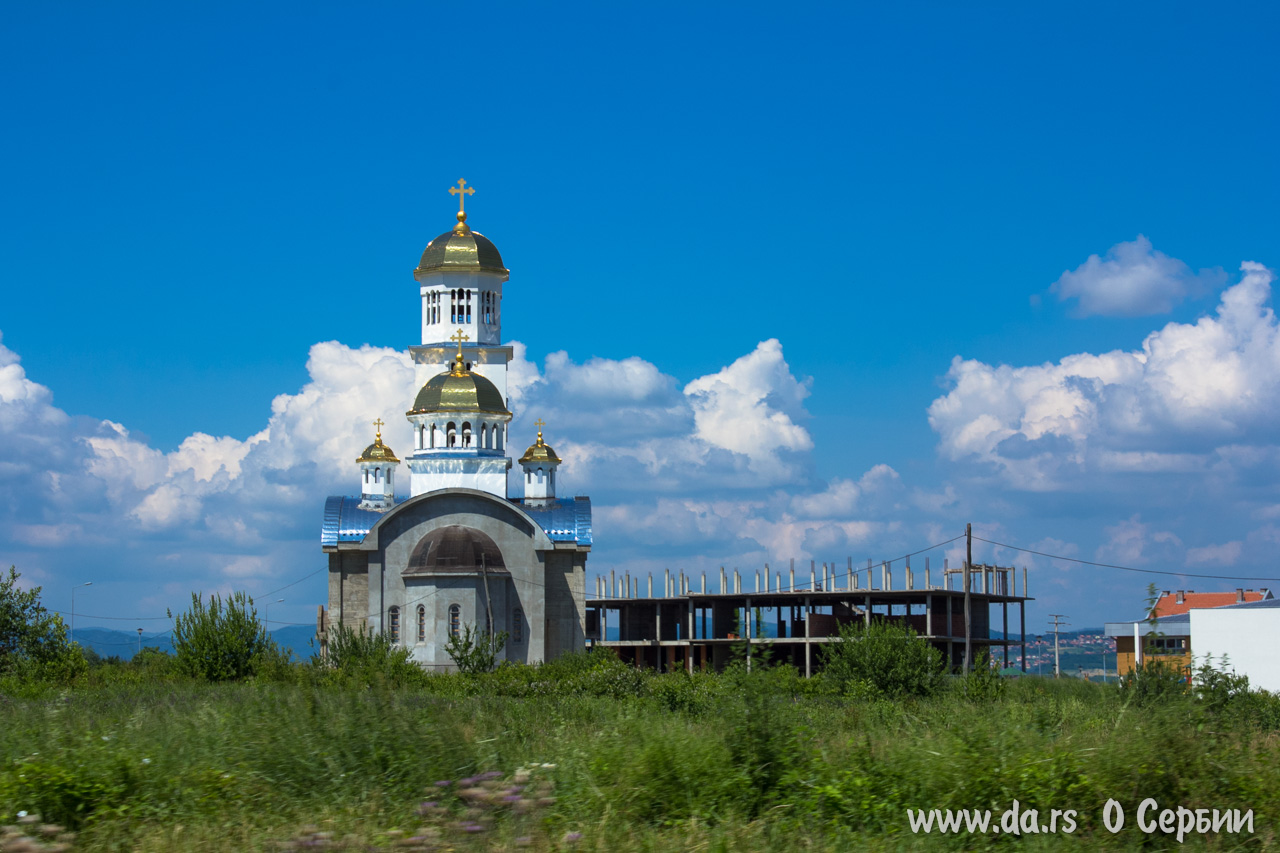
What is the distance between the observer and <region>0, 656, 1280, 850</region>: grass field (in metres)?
10.1

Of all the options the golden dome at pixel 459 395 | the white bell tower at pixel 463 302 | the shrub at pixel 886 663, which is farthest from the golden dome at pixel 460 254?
the shrub at pixel 886 663

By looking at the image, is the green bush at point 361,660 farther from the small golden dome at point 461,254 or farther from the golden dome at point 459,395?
the small golden dome at point 461,254

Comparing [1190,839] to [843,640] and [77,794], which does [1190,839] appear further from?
[843,640]

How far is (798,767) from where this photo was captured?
1224 cm

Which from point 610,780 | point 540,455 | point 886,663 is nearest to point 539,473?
point 540,455

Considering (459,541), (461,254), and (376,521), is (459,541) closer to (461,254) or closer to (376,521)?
(376,521)

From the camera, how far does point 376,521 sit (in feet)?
178

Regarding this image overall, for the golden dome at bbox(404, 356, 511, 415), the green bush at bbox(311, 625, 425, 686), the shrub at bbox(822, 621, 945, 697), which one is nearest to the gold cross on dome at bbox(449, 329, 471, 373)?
the golden dome at bbox(404, 356, 511, 415)

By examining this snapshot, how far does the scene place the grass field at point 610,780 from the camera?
1012 cm

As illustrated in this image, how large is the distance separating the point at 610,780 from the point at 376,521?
44.1 m

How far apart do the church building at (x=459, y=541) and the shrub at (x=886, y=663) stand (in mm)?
16561

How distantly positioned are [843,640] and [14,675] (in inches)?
910

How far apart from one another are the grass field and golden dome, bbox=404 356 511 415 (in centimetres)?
4263

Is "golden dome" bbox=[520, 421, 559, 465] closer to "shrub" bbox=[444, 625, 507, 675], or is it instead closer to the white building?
"shrub" bbox=[444, 625, 507, 675]
